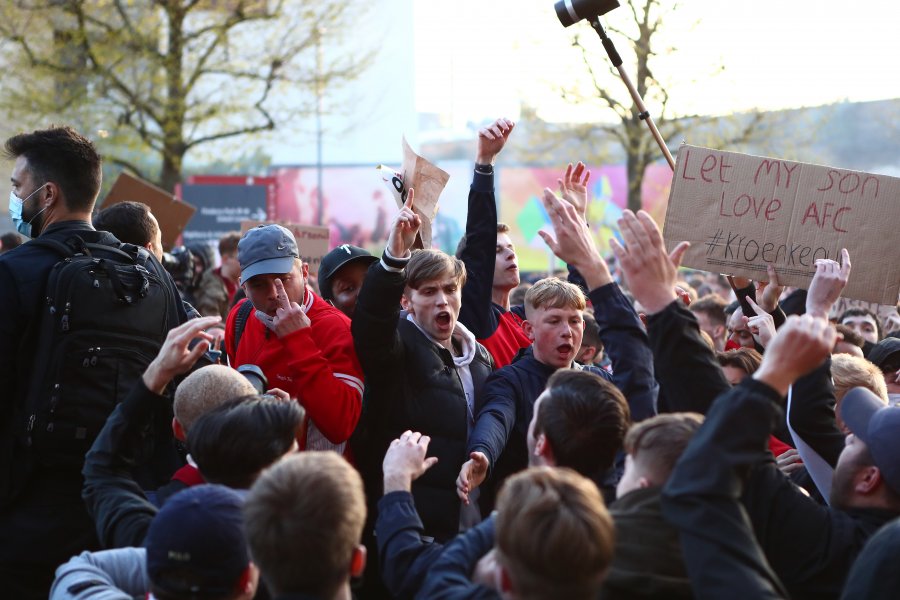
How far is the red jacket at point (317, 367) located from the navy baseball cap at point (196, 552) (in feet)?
4.53

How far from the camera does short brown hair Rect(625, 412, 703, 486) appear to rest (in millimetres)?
2629

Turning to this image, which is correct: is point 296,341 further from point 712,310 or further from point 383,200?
point 383,200

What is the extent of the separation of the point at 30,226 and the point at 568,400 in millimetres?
2303

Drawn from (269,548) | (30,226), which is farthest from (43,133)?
(269,548)

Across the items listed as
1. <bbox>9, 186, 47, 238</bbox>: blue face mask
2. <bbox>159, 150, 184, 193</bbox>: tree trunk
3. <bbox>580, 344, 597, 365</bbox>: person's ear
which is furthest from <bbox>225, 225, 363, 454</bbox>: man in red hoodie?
<bbox>159, 150, 184, 193</bbox>: tree trunk

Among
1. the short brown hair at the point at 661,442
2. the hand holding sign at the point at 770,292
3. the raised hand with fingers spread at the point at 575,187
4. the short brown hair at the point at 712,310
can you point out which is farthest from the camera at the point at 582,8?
the short brown hair at the point at 712,310

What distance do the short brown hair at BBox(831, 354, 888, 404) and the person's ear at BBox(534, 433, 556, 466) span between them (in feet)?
5.70

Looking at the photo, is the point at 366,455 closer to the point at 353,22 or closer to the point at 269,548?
the point at 269,548

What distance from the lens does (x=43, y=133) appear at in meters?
3.98

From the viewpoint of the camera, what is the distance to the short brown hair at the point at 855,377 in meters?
4.21

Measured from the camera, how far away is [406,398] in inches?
166

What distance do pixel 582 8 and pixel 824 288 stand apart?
77.0 inches

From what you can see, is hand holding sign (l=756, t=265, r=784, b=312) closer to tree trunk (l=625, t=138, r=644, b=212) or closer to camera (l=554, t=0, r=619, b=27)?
camera (l=554, t=0, r=619, b=27)

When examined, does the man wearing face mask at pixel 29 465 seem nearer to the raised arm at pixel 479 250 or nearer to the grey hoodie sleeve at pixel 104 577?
the grey hoodie sleeve at pixel 104 577
